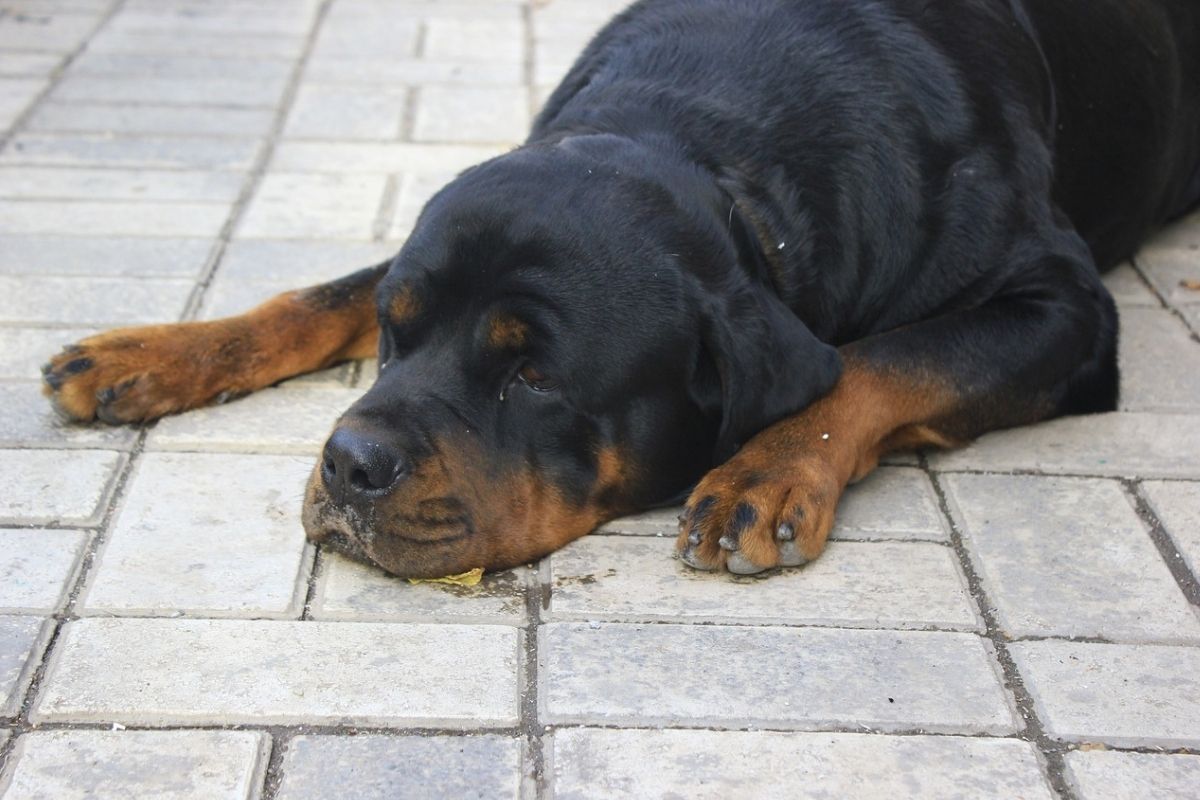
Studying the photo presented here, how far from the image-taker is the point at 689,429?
2740 mm

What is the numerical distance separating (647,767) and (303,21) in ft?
15.4

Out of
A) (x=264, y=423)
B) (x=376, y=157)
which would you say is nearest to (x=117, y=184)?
(x=376, y=157)

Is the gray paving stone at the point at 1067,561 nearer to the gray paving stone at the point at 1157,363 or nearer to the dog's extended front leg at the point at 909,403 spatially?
the dog's extended front leg at the point at 909,403

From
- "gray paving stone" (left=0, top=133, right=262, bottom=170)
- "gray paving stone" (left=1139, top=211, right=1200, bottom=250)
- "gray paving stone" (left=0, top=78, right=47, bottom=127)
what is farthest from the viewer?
"gray paving stone" (left=0, top=78, right=47, bottom=127)

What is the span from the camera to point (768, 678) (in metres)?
2.36

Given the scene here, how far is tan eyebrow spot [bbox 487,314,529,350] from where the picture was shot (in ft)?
8.34

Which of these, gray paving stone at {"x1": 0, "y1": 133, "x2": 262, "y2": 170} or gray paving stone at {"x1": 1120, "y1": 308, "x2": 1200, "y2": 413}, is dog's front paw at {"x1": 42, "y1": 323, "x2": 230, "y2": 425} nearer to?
gray paving stone at {"x1": 0, "y1": 133, "x2": 262, "y2": 170}

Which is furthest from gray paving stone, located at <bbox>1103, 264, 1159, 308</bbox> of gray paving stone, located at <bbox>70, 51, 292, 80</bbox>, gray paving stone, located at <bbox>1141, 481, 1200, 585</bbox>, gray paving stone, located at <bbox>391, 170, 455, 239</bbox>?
gray paving stone, located at <bbox>70, 51, 292, 80</bbox>

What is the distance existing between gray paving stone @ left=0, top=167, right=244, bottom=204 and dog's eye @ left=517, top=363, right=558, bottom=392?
6.78ft

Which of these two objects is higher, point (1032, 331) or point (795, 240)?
point (795, 240)

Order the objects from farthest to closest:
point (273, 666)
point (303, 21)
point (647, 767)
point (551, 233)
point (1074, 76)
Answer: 1. point (303, 21)
2. point (1074, 76)
3. point (551, 233)
4. point (273, 666)
5. point (647, 767)

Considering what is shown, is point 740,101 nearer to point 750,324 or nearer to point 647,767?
point 750,324

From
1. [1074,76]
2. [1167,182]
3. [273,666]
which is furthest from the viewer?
[1167,182]

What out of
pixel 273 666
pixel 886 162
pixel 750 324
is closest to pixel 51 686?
pixel 273 666
